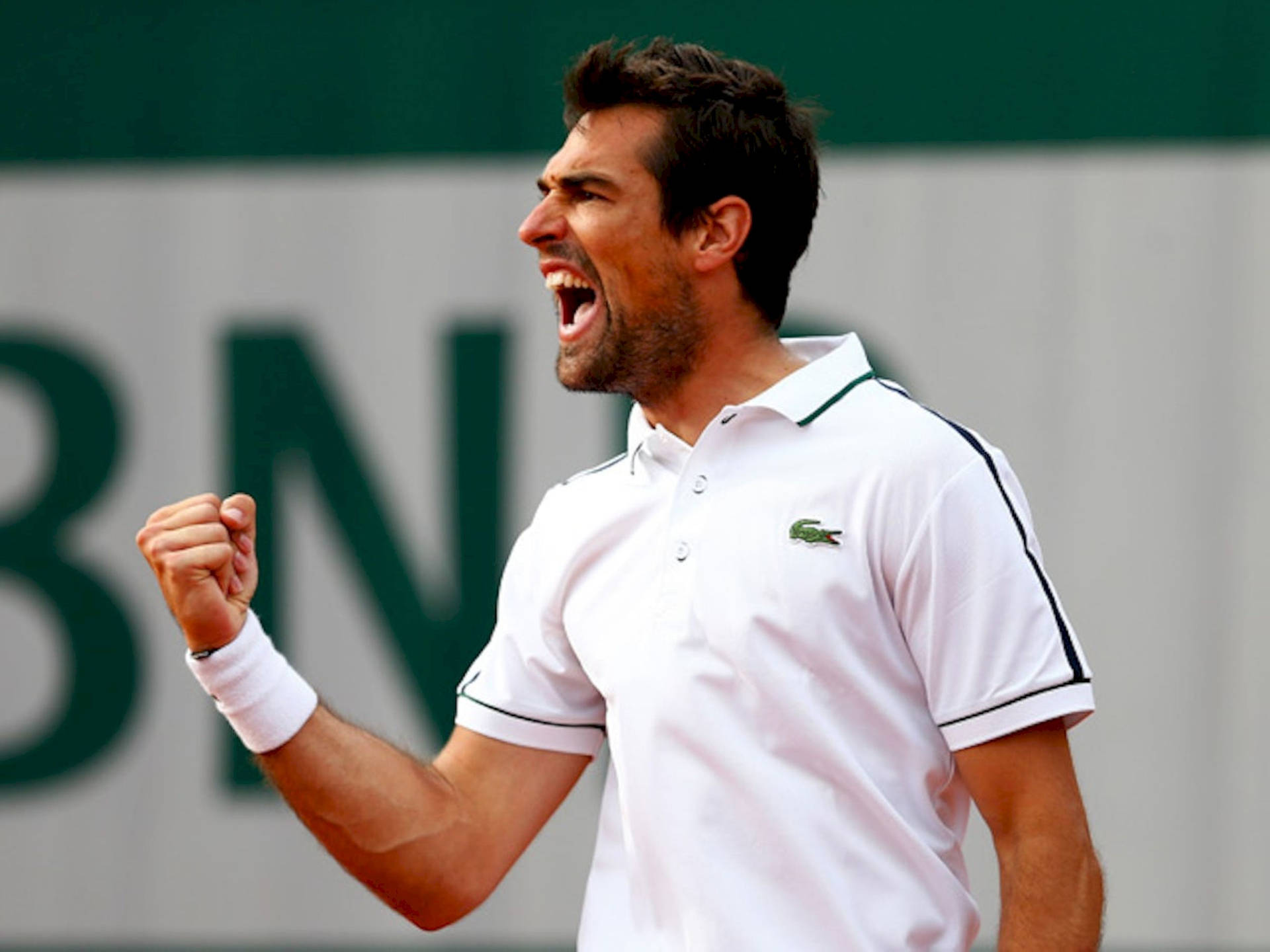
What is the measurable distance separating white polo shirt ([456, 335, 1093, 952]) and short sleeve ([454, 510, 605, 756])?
159mm

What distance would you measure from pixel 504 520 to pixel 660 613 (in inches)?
81.0

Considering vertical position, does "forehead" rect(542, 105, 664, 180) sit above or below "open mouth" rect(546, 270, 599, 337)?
above

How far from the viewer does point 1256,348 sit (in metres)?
3.87

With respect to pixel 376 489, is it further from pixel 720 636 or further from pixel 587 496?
pixel 720 636

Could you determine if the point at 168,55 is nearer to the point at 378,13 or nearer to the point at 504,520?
the point at 378,13

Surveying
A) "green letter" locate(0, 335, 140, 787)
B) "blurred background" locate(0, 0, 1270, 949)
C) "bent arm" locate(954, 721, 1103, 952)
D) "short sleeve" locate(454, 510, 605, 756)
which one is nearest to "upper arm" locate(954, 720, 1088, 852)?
"bent arm" locate(954, 721, 1103, 952)

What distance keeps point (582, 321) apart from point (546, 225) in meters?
0.11

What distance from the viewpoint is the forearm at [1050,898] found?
183cm

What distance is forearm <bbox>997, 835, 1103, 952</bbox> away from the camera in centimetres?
183

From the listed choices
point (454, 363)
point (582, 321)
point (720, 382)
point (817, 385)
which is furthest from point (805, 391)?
point (454, 363)

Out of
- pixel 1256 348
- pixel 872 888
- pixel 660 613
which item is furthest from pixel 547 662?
pixel 1256 348

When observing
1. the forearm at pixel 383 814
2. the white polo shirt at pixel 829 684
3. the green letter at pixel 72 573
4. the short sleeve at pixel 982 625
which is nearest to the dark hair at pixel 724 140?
the white polo shirt at pixel 829 684

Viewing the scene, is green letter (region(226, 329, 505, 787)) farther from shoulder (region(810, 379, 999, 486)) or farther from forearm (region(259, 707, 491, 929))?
shoulder (region(810, 379, 999, 486))

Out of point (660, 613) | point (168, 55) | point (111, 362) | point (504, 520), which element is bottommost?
point (504, 520)
